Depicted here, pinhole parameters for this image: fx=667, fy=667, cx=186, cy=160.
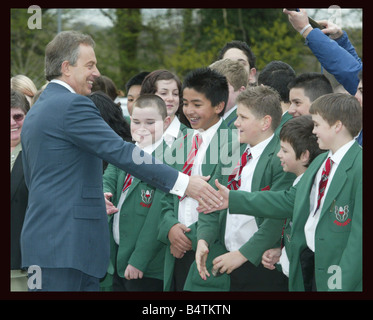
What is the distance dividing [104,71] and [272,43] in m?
5.79

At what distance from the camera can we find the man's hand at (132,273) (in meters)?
5.10

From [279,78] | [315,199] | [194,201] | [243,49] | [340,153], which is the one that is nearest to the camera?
[340,153]

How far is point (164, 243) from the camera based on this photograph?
5117 mm

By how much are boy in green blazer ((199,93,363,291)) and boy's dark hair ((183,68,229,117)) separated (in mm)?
942

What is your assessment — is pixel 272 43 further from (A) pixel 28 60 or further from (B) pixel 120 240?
(B) pixel 120 240

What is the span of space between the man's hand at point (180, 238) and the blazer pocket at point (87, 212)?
83cm

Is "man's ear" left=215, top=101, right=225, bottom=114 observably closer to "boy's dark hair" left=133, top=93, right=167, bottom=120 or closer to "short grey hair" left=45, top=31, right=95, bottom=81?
"boy's dark hair" left=133, top=93, right=167, bottom=120

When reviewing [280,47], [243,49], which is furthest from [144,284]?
[280,47]

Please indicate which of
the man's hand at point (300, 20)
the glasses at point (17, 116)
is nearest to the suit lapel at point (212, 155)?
the man's hand at point (300, 20)

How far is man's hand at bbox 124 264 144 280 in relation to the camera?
5.10 m

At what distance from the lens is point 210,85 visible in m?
5.18

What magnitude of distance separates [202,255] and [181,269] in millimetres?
512

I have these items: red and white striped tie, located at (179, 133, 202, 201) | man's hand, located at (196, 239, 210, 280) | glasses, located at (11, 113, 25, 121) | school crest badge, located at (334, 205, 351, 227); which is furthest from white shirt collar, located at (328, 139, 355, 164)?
Result: glasses, located at (11, 113, 25, 121)

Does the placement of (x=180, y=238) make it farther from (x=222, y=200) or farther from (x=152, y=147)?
(x=152, y=147)
